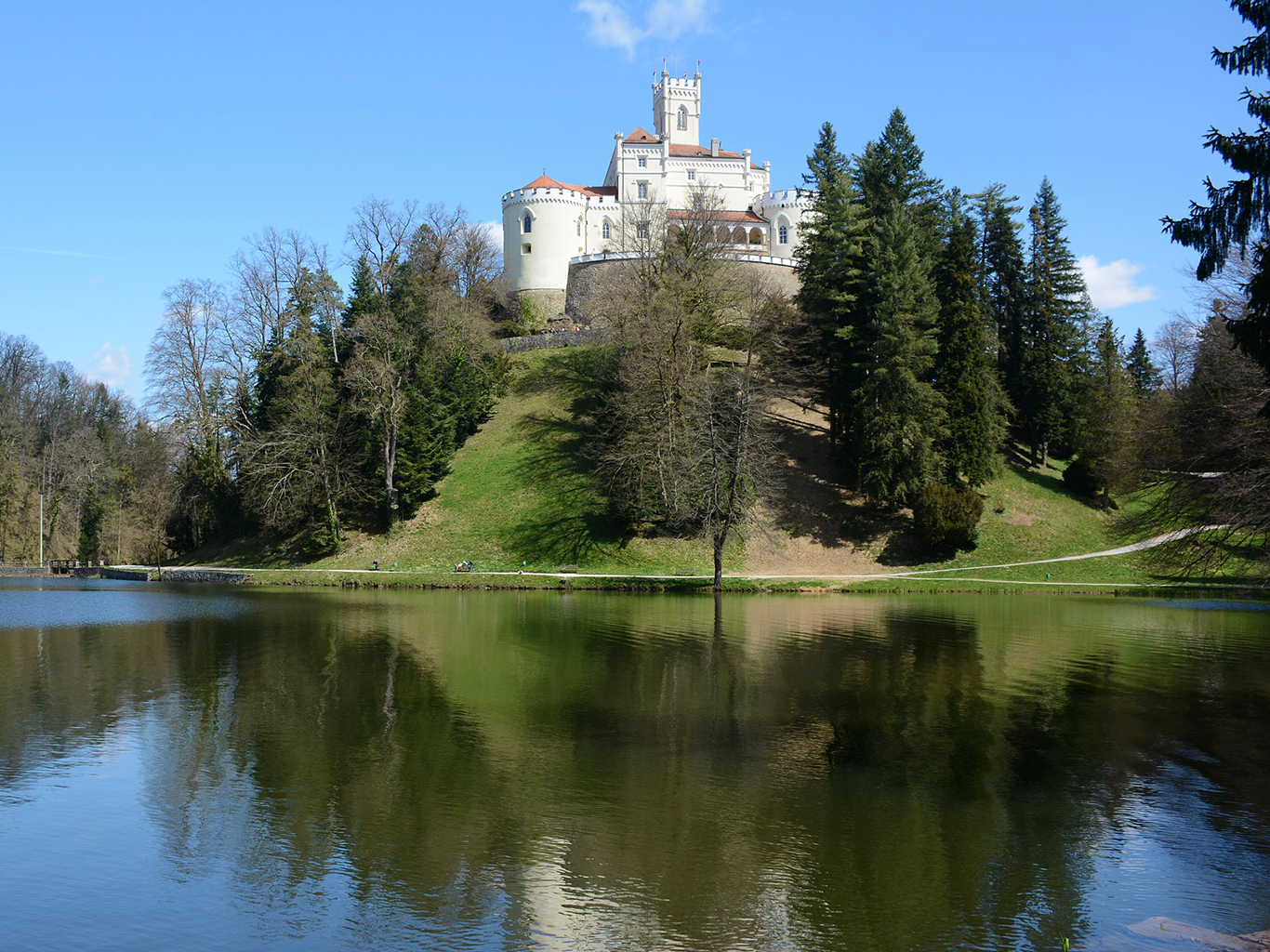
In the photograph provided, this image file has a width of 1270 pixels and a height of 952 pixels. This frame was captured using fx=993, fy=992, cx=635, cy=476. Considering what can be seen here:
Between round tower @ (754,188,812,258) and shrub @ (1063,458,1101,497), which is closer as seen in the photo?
shrub @ (1063,458,1101,497)

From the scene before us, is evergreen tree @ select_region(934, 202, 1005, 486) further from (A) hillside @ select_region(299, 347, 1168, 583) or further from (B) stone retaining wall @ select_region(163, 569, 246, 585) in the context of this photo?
(B) stone retaining wall @ select_region(163, 569, 246, 585)

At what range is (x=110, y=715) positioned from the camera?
14688 mm

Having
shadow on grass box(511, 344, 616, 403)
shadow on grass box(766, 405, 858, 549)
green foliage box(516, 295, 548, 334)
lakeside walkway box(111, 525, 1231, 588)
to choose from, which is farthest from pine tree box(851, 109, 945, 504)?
green foliage box(516, 295, 548, 334)

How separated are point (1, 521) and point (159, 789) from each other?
5423 centimetres

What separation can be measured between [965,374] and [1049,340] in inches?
395

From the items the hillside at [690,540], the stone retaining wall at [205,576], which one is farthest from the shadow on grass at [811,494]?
the stone retaining wall at [205,576]

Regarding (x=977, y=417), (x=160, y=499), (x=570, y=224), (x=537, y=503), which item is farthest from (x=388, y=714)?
(x=570, y=224)

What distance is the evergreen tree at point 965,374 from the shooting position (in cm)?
4197

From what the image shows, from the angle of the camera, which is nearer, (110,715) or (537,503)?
(110,715)

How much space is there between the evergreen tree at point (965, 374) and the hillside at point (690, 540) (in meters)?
2.56

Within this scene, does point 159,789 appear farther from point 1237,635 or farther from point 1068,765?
point 1237,635

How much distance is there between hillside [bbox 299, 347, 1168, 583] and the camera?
38.9 meters

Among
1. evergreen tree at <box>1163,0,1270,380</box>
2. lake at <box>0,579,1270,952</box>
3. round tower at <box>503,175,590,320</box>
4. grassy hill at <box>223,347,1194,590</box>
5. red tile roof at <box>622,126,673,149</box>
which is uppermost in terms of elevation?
red tile roof at <box>622,126,673,149</box>

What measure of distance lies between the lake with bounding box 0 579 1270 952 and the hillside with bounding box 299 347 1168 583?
55.6 ft
